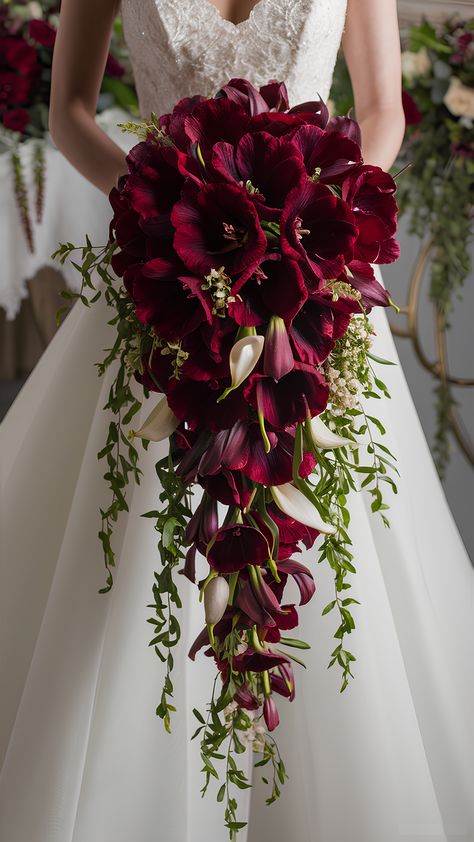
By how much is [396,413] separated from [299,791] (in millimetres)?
520

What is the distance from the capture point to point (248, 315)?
24.1 inches

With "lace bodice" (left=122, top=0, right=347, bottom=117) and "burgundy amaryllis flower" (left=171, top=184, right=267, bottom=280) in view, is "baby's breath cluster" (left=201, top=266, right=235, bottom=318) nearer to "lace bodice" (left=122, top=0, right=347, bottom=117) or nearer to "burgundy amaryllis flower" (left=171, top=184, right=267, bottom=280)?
"burgundy amaryllis flower" (left=171, top=184, right=267, bottom=280)

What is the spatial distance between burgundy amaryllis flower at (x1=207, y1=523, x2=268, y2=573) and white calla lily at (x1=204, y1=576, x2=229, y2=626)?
19 millimetres

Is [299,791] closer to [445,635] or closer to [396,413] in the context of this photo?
[445,635]

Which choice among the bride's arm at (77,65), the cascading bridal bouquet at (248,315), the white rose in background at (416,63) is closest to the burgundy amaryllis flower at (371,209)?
the cascading bridal bouquet at (248,315)

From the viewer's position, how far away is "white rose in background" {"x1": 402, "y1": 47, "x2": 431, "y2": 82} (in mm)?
1879

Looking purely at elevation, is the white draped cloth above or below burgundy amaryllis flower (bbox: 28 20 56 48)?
below

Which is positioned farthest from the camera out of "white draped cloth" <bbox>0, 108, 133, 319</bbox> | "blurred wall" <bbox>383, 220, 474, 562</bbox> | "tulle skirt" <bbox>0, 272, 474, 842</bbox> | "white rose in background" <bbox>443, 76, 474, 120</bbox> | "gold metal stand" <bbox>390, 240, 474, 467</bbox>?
"blurred wall" <bbox>383, 220, 474, 562</bbox>

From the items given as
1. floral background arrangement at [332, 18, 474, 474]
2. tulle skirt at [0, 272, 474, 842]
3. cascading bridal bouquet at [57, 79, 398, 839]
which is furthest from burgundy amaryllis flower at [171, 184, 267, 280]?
floral background arrangement at [332, 18, 474, 474]

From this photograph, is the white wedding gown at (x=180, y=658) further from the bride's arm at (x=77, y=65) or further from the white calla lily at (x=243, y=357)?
the white calla lily at (x=243, y=357)

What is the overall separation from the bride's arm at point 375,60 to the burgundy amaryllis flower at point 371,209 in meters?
0.42

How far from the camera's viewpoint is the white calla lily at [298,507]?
0.65 meters

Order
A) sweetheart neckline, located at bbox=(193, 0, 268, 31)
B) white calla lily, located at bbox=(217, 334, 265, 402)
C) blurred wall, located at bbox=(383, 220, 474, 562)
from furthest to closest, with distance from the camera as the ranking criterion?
A: blurred wall, located at bbox=(383, 220, 474, 562) → sweetheart neckline, located at bbox=(193, 0, 268, 31) → white calla lily, located at bbox=(217, 334, 265, 402)

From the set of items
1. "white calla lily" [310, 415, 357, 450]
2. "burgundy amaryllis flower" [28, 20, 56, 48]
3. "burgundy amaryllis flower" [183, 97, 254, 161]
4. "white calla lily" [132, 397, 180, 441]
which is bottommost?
"white calla lily" [310, 415, 357, 450]
